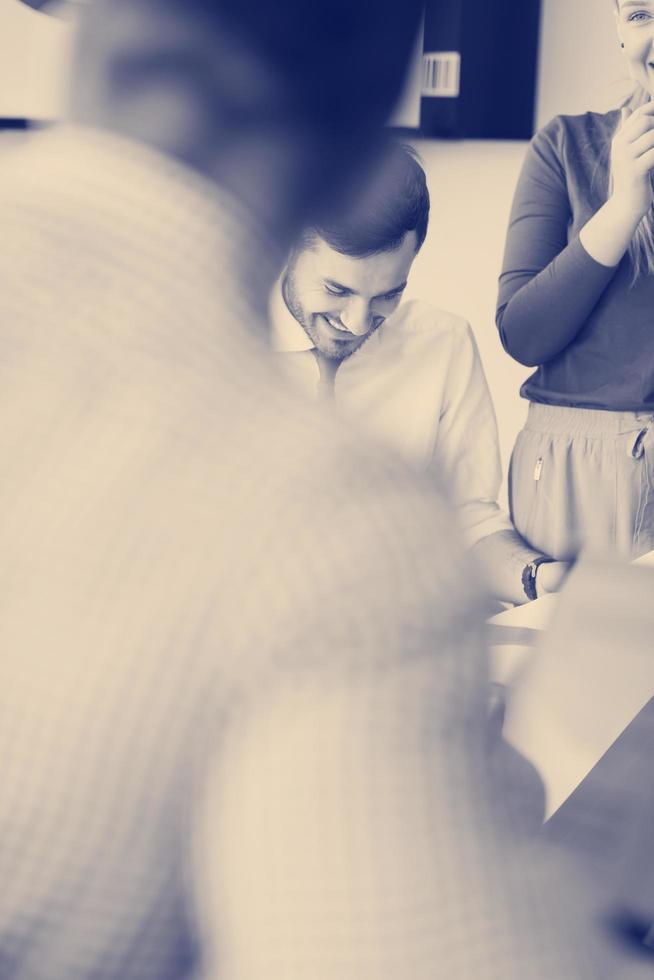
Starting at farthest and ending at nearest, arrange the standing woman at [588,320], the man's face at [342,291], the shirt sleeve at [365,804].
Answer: the man's face at [342,291], the standing woman at [588,320], the shirt sleeve at [365,804]

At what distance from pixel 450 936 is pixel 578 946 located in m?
0.06

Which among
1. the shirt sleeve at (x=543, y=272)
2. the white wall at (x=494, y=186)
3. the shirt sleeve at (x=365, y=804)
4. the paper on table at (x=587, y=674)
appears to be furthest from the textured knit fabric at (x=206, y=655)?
the white wall at (x=494, y=186)

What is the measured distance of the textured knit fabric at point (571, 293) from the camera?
1.69 meters

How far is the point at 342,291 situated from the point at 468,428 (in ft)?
1.23

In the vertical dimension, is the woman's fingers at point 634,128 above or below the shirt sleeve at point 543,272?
above

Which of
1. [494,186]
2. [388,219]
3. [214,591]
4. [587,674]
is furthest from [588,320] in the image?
[214,591]

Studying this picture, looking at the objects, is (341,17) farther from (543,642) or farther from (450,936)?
(543,642)

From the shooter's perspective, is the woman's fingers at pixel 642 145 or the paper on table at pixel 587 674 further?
the woman's fingers at pixel 642 145

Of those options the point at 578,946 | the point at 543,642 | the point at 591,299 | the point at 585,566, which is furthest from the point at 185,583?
the point at 591,299

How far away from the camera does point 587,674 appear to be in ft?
2.73

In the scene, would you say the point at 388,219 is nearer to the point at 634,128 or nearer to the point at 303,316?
the point at 303,316

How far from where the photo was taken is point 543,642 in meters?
0.83

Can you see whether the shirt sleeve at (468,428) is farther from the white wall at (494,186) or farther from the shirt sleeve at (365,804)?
the shirt sleeve at (365,804)

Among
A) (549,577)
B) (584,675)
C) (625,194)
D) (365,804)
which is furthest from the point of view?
(625,194)
